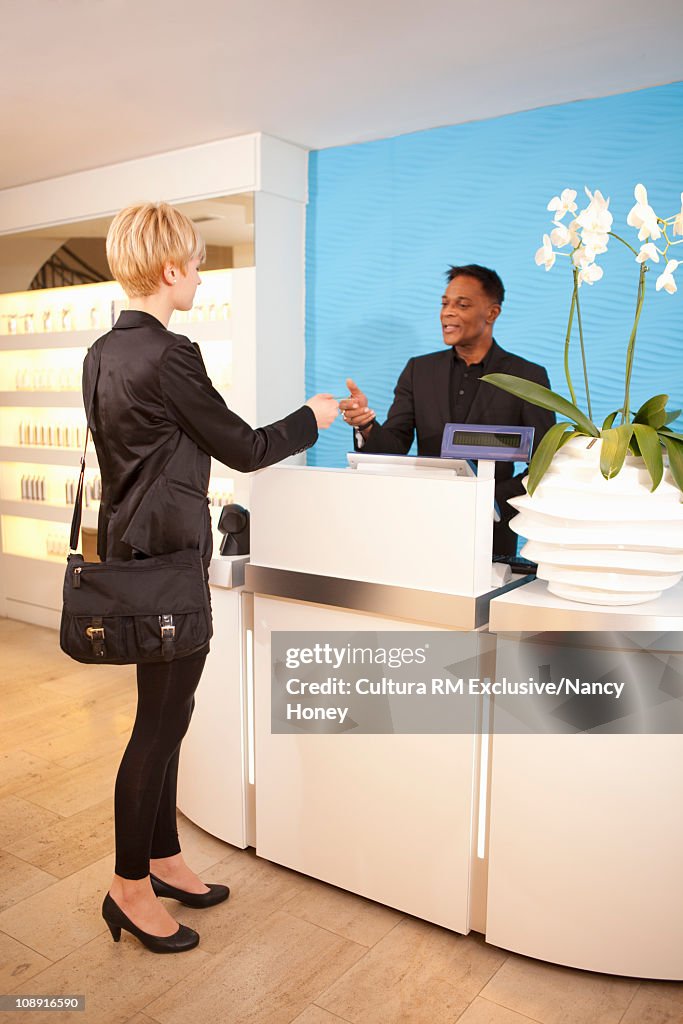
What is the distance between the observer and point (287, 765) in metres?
2.41

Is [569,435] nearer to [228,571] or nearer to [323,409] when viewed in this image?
[323,409]

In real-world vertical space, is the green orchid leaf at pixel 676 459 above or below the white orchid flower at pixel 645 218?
below

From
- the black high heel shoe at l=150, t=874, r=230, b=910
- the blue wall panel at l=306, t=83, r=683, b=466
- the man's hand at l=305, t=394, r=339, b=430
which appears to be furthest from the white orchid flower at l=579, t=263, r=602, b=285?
the black high heel shoe at l=150, t=874, r=230, b=910

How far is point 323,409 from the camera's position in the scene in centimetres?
215

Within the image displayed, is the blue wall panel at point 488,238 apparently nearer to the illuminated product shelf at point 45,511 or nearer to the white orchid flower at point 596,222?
the illuminated product shelf at point 45,511

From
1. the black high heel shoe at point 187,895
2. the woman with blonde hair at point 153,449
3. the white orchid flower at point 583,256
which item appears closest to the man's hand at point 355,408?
the woman with blonde hair at point 153,449

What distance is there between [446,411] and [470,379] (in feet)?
0.49

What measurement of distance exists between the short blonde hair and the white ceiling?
1119mm

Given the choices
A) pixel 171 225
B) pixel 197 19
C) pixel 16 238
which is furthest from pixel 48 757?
pixel 16 238

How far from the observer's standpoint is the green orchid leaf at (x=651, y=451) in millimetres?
1822

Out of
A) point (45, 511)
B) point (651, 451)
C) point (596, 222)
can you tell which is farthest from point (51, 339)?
point (651, 451)

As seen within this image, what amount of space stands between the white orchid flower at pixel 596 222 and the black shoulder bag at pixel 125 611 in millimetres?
1166

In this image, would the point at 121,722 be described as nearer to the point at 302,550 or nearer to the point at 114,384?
the point at 302,550

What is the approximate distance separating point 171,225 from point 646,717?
156 centimetres
